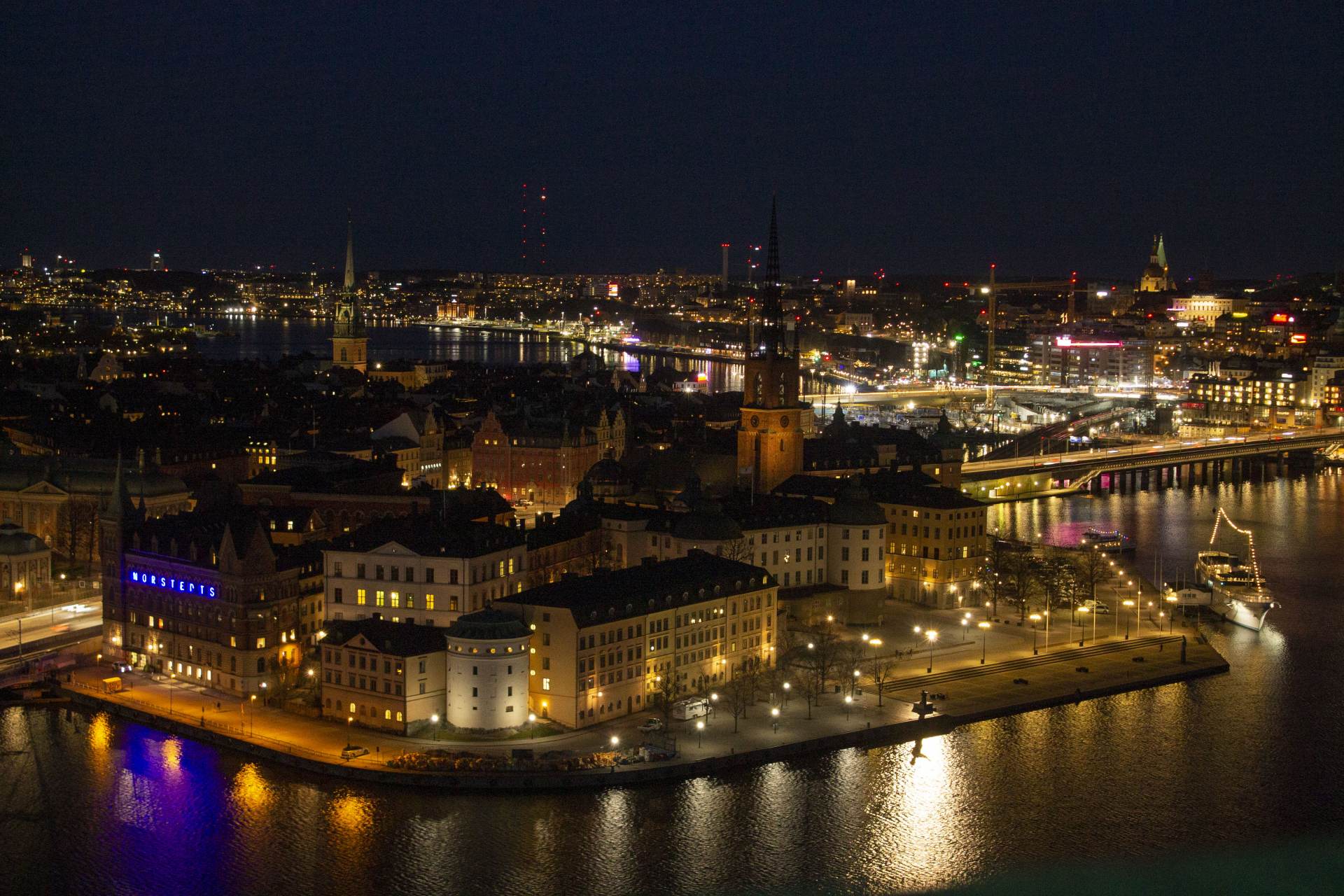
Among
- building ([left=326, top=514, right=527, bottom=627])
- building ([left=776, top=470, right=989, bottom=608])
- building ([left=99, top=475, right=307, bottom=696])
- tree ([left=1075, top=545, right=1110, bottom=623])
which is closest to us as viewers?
building ([left=99, top=475, right=307, bottom=696])

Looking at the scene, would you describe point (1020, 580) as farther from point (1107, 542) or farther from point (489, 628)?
point (489, 628)

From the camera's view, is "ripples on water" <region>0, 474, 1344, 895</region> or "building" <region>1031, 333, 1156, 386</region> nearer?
"ripples on water" <region>0, 474, 1344, 895</region>

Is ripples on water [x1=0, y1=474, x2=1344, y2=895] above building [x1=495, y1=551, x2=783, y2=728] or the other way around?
the other way around

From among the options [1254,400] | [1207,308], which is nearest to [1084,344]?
[1254,400]

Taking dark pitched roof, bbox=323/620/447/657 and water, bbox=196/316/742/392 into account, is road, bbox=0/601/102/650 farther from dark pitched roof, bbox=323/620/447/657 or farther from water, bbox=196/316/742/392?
water, bbox=196/316/742/392

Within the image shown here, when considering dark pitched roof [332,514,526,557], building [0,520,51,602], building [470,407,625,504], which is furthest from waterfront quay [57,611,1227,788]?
building [470,407,625,504]

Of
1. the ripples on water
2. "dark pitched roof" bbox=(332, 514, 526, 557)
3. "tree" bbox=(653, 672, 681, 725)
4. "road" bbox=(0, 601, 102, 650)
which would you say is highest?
"dark pitched roof" bbox=(332, 514, 526, 557)
